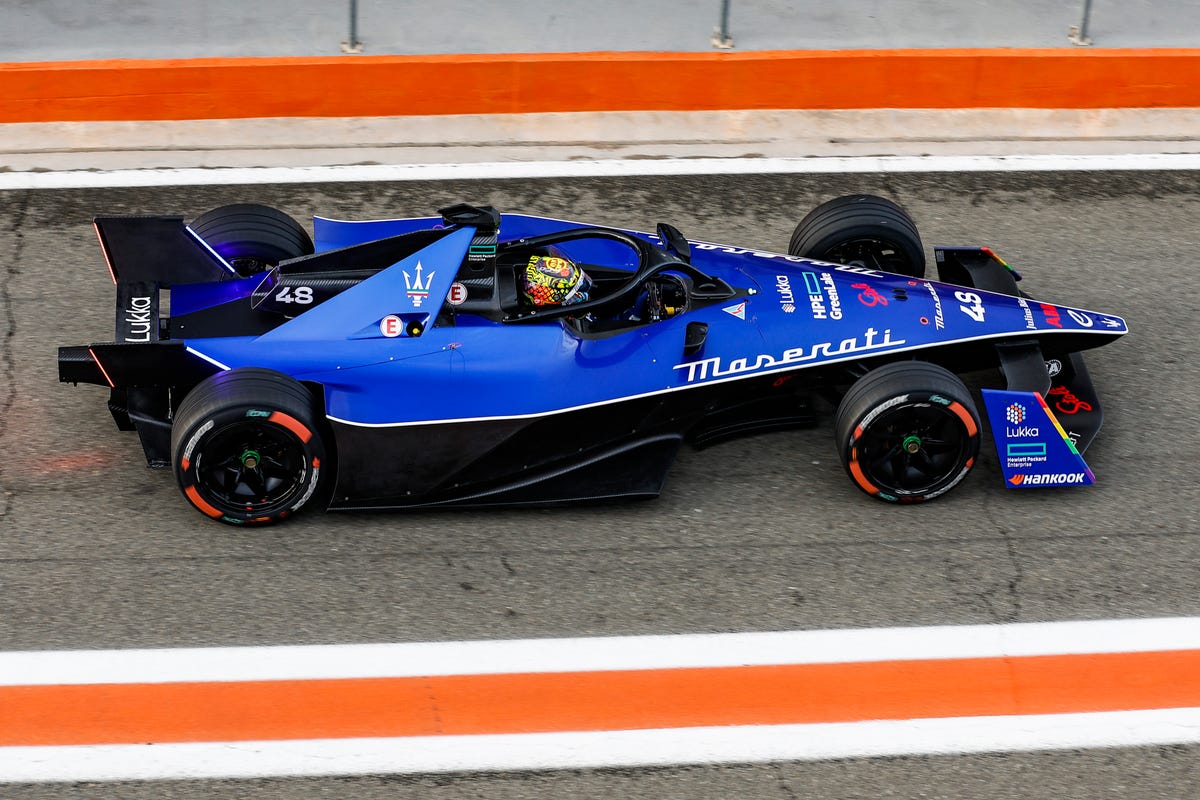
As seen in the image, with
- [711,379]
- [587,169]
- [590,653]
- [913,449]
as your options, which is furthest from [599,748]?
[587,169]

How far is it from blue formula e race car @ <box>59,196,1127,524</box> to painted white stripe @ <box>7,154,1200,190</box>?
2024mm

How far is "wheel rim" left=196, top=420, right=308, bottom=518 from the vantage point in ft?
18.7

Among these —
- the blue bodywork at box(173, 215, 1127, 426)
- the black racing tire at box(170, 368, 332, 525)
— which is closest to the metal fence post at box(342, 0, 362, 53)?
the blue bodywork at box(173, 215, 1127, 426)

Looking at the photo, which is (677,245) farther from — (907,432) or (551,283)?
(907,432)

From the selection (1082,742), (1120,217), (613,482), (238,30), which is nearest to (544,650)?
(613,482)

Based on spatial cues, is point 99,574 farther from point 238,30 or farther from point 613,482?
point 238,30

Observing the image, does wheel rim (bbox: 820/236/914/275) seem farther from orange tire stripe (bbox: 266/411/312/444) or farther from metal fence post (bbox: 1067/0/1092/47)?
metal fence post (bbox: 1067/0/1092/47)

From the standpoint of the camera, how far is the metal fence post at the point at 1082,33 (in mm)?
9711

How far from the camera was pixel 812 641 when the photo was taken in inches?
222

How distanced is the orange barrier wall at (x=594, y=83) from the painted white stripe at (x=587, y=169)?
0.52 meters

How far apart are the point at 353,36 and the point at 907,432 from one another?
16.4 feet

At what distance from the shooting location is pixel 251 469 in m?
5.83

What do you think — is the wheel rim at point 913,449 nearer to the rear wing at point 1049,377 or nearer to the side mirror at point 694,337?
the rear wing at point 1049,377

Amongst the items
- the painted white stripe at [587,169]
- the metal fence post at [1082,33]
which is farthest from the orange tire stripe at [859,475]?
the metal fence post at [1082,33]
